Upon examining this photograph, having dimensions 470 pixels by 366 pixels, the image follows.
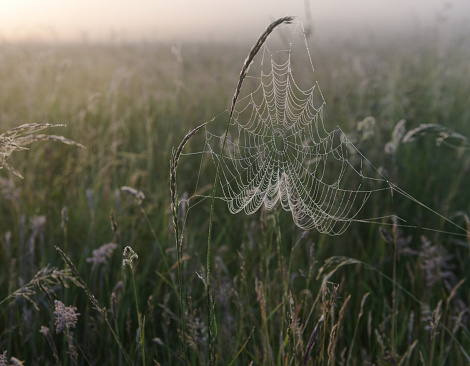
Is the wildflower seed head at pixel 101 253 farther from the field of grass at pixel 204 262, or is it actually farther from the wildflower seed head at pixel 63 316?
the wildflower seed head at pixel 63 316

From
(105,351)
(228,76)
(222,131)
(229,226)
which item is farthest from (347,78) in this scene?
(105,351)

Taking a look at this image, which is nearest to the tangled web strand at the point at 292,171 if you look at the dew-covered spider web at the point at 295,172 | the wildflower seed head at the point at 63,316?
the dew-covered spider web at the point at 295,172

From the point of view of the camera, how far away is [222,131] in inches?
191

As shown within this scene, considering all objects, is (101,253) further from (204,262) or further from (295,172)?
(295,172)

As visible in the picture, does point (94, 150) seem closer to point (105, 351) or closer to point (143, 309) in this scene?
point (143, 309)

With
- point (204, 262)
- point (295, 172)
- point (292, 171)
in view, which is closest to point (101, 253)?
point (204, 262)

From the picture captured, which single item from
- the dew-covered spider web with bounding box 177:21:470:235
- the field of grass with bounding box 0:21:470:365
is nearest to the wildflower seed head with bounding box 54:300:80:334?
the field of grass with bounding box 0:21:470:365

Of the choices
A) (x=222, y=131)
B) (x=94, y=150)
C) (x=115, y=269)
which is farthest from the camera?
(x=222, y=131)

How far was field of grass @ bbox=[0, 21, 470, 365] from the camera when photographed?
70.7 inches

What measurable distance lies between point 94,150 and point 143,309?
1722mm

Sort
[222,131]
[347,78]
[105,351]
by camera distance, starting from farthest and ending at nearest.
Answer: [347,78]
[222,131]
[105,351]

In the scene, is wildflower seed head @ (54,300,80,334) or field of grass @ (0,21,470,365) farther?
field of grass @ (0,21,470,365)

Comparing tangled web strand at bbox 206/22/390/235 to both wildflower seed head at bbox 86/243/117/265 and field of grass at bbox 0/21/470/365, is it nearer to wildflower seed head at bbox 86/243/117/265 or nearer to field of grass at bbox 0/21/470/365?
field of grass at bbox 0/21/470/365

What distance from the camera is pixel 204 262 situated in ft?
8.69
